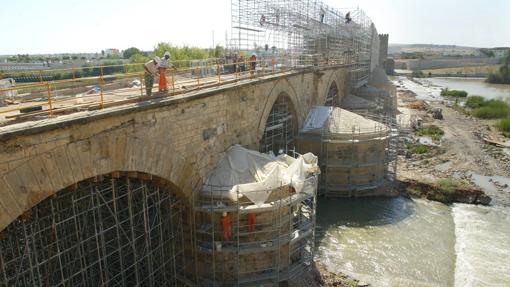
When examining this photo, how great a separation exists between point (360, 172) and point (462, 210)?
182 inches

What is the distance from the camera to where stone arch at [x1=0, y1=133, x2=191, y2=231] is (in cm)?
617

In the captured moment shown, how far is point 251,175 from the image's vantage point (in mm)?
11406

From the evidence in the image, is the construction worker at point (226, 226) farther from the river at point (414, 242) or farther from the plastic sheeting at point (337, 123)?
the plastic sheeting at point (337, 123)

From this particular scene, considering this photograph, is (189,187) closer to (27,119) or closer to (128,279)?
(128,279)

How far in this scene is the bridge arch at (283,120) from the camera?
17703mm

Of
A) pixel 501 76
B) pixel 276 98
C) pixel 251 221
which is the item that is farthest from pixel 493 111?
pixel 501 76

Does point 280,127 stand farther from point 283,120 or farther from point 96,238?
point 96,238

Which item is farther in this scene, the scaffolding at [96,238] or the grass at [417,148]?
the grass at [417,148]

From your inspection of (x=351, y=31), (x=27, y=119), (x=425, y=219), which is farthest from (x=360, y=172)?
(x=351, y=31)

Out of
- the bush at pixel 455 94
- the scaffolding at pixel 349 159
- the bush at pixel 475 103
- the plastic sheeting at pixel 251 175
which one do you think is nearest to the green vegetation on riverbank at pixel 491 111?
the bush at pixel 475 103

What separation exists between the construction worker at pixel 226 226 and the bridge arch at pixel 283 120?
6.90 m

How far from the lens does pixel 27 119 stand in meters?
7.24

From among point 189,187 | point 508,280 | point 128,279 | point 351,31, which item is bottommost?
point 508,280

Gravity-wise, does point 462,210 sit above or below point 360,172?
below
